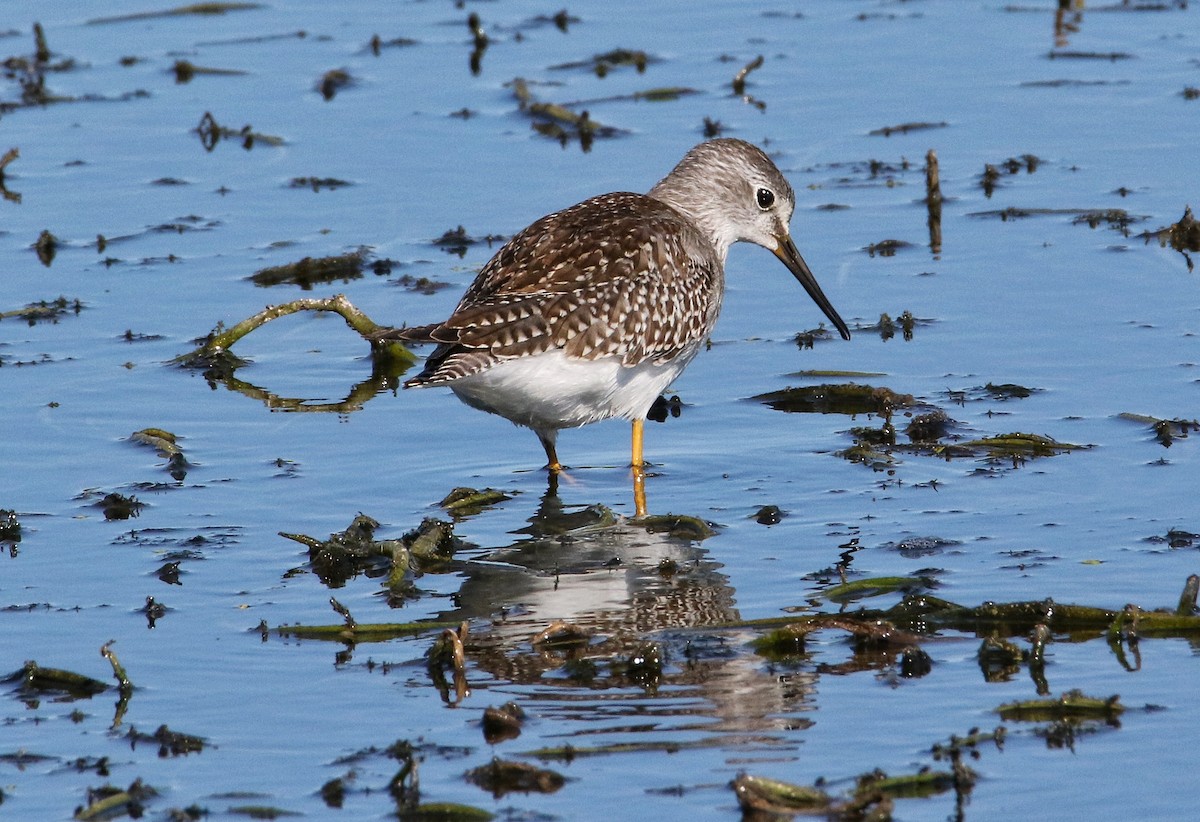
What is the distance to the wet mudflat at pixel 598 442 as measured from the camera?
5.96 m

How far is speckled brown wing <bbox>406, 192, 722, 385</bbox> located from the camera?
8250mm

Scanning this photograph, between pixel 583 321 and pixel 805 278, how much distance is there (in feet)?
7.57

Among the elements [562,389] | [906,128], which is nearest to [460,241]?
[906,128]

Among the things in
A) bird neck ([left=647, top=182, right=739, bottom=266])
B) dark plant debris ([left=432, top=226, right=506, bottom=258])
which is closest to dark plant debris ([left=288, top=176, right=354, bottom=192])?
dark plant debris ([left=432, top=226, right=506, bottom=258])

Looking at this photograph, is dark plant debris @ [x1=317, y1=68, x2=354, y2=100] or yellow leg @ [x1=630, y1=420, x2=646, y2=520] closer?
yellow leg @ [x1=630, y1=420, x2=646, y2=520]

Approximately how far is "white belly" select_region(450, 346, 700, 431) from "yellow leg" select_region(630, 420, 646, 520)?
0.28ft

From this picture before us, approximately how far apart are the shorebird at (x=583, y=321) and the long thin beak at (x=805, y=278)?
0.66 meters

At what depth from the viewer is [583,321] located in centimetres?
858

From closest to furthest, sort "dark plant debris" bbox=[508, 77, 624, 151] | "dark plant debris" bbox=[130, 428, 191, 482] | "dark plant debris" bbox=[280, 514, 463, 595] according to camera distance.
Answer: "dark plant debris" bbox=[280, 514, 463, 595] → "dark plant debris" bbox=[130, 428, 191, 482] → "dark plant debris" bbox=[508, 77, 624, 151]

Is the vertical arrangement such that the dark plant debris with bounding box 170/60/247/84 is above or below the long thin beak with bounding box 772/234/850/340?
above

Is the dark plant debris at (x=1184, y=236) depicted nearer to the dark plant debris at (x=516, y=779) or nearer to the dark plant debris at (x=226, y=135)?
the dark plant debris at (x=226, y=135)

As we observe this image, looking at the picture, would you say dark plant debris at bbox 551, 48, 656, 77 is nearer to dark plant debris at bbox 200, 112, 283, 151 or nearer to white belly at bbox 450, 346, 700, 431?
dark plant debris at bbox 200, 112, 283, 151

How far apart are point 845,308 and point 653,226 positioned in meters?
2.11

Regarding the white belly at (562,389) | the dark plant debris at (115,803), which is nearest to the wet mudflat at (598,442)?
the dark plant debris at (115,803)
